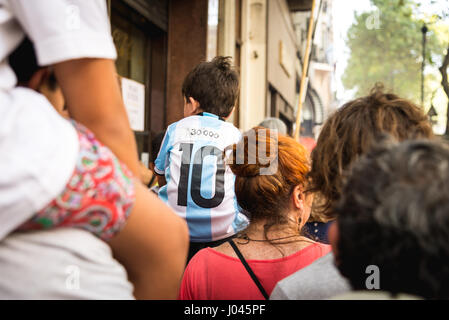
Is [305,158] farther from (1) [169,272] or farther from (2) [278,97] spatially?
(2) [278,97]

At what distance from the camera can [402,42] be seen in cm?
2278

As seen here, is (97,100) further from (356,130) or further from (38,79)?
(356,130)

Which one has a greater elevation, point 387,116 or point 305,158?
point 387,116

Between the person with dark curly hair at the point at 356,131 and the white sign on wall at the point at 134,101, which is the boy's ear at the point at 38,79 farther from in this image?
the white sign on wall at the point at 134,101

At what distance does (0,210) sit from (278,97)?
12.5 metres

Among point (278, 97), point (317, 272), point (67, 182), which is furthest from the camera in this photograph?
point (278, 97)

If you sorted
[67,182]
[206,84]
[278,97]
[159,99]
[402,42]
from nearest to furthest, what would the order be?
[67,182]
[206,84]
[159,99]
[278,97]
[402,42]

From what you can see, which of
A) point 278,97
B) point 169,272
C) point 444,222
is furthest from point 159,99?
point 278,97

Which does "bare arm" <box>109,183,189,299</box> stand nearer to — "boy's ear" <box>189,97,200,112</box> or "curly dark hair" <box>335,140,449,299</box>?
"curly dark hair" <box>335,140,449,299</box>

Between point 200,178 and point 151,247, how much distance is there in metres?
1.55

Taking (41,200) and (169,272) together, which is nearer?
(41,200)

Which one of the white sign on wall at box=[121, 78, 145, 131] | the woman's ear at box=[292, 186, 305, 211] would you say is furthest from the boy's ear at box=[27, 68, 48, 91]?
the white sign on wall at box=[121, 78, 145, 131]

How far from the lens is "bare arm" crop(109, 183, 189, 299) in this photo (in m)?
1.07

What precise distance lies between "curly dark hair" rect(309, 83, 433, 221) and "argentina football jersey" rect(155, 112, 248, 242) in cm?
105
